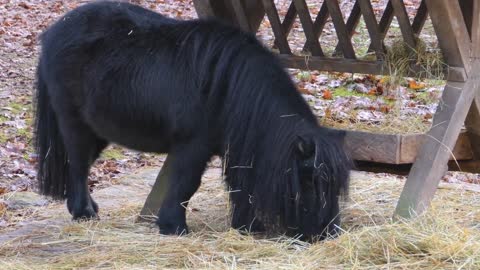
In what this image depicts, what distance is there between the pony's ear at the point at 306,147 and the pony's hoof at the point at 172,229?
1028mm

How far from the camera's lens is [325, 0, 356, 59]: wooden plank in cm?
546

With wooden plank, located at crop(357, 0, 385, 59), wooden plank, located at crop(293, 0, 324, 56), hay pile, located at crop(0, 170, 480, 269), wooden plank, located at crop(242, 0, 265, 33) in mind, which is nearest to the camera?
hay pile, located at crop(0, 170, 480, 269)

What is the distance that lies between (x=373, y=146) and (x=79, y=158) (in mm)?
2001

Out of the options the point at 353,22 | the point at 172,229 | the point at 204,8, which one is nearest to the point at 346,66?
the point at 353,22

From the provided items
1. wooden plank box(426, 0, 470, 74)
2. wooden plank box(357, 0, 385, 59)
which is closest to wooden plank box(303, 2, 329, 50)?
wooden plank box(357, 0, 385, 59)

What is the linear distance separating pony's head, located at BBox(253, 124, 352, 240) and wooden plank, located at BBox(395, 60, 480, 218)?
0.62m

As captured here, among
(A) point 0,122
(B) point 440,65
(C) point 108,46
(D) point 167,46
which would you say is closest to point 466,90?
(B) point 440,65

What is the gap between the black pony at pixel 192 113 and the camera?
4.62 m

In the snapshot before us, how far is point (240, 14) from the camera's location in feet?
19.5

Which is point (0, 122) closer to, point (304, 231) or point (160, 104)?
point (160, 104)

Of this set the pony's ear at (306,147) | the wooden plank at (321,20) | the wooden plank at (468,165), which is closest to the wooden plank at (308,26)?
the wooden plank at (321,20)

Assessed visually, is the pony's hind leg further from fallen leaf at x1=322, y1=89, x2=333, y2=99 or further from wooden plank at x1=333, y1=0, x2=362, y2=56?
fallen leaf at x1=322, y1=89, x2=333, y2=99

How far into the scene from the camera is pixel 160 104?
5121 millimetres

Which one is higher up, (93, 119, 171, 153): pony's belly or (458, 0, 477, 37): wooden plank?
(458, 0, 477, 37): wooden plank
